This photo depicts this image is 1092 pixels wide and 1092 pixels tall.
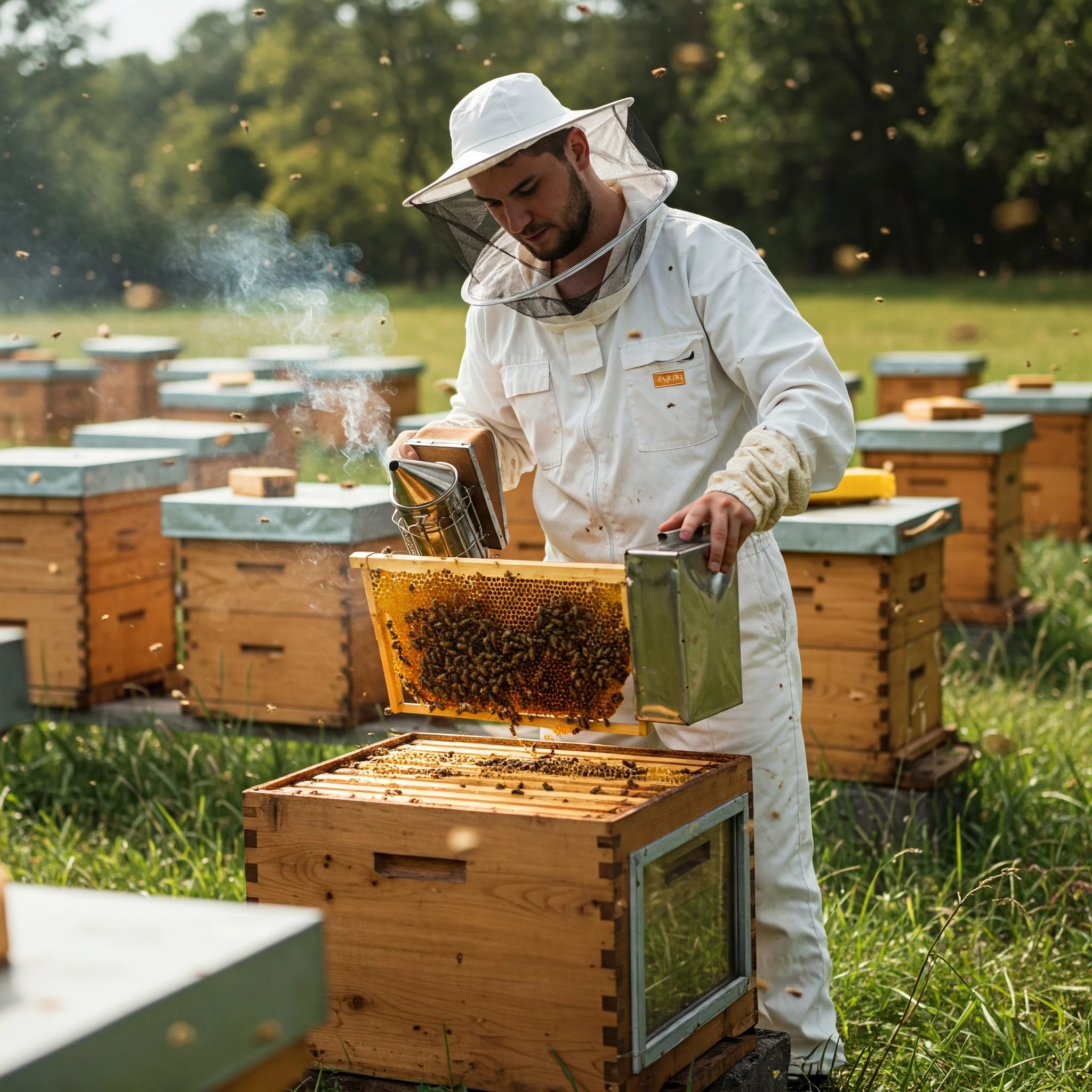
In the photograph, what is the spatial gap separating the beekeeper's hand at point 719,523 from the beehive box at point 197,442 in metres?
3.21

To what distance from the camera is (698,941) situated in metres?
2.29

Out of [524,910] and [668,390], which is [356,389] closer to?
[668,390]

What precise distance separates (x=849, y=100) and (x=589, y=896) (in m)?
29.2

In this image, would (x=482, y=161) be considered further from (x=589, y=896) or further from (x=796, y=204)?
(x=796, y=204)

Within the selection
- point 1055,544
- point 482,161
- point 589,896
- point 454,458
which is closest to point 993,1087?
point 589,896

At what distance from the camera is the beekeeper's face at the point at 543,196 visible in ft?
8.14

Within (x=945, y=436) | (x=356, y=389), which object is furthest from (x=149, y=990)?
(x=356, y=389)

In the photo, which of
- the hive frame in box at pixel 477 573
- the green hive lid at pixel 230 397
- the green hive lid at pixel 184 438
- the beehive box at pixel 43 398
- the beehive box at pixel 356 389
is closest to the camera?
the hive frame in box at pixel 477 573

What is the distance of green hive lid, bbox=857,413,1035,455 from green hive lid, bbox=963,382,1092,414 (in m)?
1.16

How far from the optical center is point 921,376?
8133mm

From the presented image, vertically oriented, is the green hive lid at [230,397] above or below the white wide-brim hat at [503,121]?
below

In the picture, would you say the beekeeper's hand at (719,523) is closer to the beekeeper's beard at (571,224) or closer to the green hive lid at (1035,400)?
the beekeeper's beard at (571,224)

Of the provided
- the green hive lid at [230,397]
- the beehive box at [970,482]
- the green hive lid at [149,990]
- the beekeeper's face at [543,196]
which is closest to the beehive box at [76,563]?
the green hive lid at [230,397]

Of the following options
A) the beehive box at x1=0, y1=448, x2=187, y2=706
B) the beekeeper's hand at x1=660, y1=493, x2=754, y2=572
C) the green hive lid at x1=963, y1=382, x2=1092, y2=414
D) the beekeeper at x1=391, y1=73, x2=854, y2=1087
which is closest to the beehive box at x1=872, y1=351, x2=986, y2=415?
the green hive lid at x1=963, y1=382, x2=1092, y2=414
